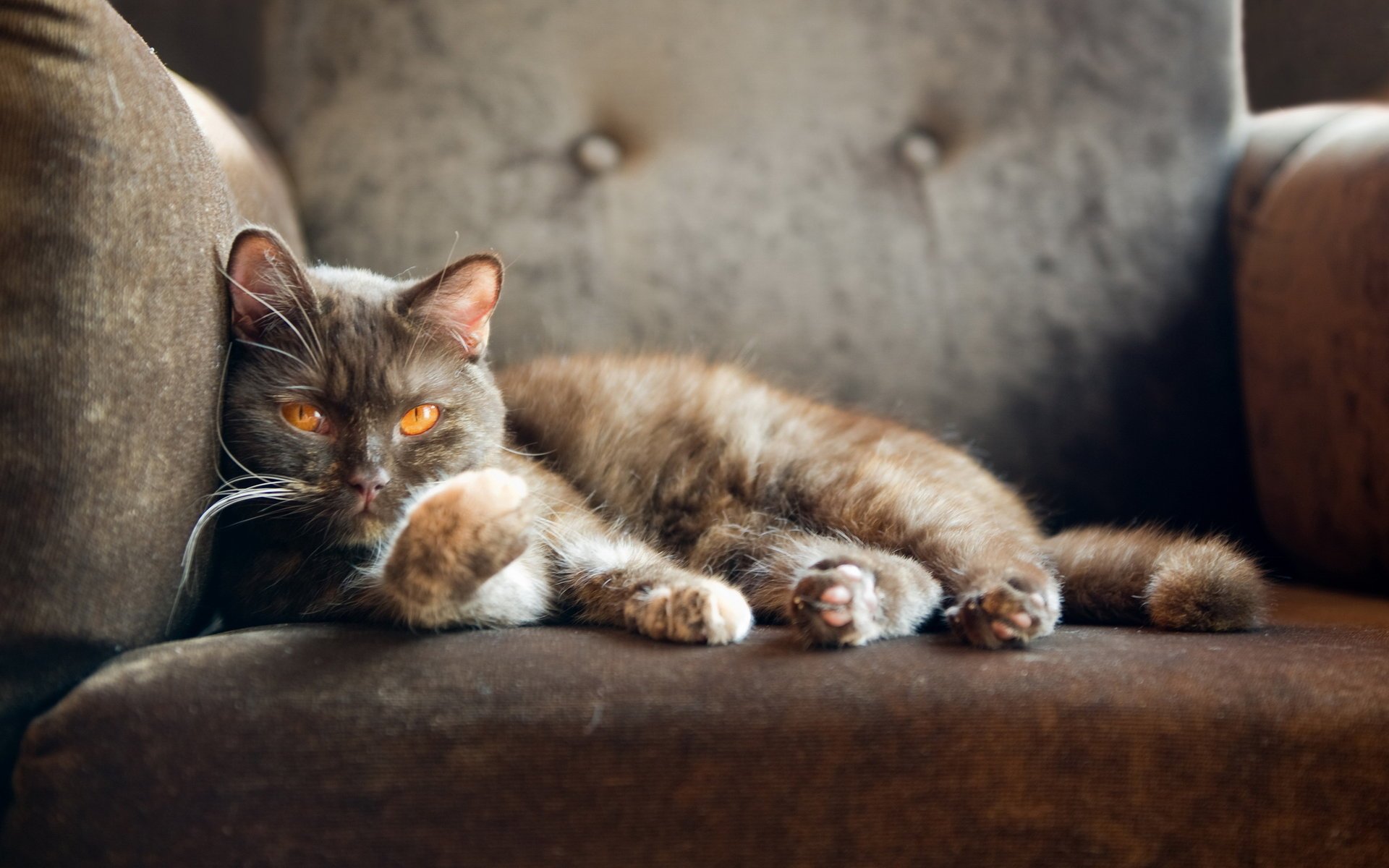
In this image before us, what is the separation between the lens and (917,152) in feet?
7.88

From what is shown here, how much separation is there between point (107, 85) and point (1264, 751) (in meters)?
1.53

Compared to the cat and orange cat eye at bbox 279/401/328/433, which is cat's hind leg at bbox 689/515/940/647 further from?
orange cat eye at bbox 279/401/328/433

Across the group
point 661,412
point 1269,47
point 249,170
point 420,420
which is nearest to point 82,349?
point 420,420

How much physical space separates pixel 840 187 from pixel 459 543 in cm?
150

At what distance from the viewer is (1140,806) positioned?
3.41 feet

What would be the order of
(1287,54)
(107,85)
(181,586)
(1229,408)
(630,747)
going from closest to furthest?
(630,747) < (107,85) < (181,586) < (1229,408) < (1287,54)

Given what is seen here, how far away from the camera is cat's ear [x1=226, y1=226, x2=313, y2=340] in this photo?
141 cm

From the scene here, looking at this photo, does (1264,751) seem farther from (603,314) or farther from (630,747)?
(603,314)

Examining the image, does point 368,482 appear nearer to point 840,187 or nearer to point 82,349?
point 82,349

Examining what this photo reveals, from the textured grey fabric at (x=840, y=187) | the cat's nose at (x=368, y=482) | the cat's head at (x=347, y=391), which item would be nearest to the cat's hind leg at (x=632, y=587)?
the cat's head at (x=347, y=391)

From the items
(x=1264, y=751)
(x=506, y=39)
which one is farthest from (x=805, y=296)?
(x=1264, y=751)

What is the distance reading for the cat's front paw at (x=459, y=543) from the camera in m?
1.29

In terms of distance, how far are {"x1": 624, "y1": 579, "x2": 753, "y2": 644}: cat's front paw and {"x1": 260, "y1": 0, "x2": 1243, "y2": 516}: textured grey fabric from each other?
101 centimetres

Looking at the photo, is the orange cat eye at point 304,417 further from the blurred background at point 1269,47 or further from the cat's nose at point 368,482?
the blurred background at point 1269,47
